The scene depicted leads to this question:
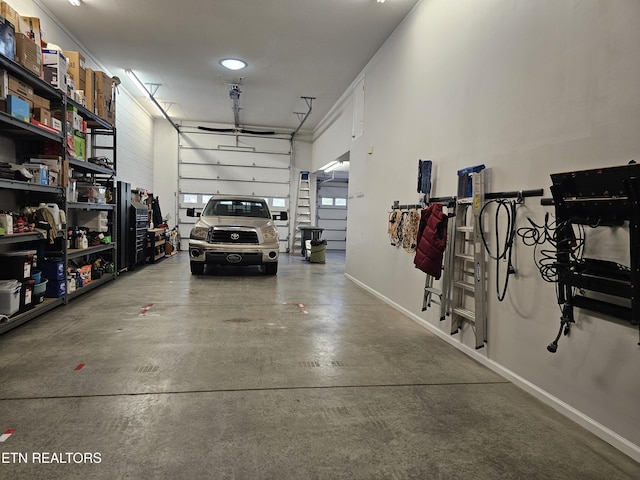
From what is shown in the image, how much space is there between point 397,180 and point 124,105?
7.51 metres

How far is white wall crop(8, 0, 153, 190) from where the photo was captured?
18.0ft

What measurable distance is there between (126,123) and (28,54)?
5.78m

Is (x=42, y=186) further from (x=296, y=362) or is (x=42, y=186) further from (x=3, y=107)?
(x=296, y=362)

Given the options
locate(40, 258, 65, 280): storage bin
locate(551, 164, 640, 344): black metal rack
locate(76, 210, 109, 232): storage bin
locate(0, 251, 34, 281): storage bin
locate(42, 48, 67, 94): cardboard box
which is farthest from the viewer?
locate(76, 210, 109, 232): storage bin

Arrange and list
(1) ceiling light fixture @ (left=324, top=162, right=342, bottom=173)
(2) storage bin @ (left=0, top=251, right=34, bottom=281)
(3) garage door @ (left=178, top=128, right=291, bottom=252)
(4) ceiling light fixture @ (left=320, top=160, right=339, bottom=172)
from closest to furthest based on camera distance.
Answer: (2) storage bin @ (left=0, top=251, right=34, bottom=281) → (4) ceiling light fixture @ (left=320, top=160, right=339, bottom=172) → (1) ceiling light fixture @ (left=324, top=162, right=342, bottom=173) → (3) garage door @ (left=178, top=128, right=291, bottom=252)

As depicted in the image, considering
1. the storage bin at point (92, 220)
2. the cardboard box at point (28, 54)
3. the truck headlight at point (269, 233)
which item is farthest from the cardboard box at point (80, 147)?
the truck headlight at point (269, 233)

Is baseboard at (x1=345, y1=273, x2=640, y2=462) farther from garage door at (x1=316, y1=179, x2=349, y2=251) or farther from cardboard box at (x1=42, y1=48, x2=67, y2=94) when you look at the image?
garage door at (x1=316, y1=179, x2=349, y2=251)

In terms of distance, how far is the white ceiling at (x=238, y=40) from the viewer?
17.3 ft

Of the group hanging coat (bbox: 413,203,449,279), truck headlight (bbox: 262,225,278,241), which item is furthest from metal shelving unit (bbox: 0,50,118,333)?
hanging coat (bbox: 413,203,449,279)

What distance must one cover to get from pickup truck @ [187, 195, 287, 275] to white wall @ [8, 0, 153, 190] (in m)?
3.25

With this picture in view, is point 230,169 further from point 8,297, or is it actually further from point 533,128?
point 533,128

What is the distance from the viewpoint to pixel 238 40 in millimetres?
6242

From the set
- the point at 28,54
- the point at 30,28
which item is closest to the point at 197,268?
the point at 28,54

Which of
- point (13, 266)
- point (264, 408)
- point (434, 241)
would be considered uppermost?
point (434, 241)
